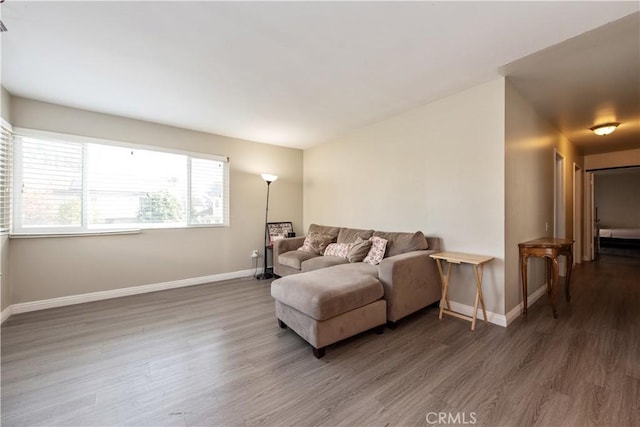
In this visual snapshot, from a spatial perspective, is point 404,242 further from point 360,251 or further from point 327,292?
point 327,292

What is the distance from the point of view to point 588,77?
98.3 inches

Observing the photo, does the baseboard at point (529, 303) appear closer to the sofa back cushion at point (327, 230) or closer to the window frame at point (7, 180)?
the sofa back cushion at point (327, 230)

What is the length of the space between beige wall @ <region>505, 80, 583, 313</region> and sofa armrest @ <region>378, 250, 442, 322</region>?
2.28 ft

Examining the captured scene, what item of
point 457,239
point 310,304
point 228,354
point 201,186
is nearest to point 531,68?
point 457,239

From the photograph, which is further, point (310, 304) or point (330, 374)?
point (310, 304)

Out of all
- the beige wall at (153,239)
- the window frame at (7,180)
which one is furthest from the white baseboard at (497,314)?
the window frame at (7,180)

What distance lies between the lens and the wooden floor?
1442 mm

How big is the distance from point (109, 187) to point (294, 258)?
2656mm

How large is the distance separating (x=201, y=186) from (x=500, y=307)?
4284 millimetres

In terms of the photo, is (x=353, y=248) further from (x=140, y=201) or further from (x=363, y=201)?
(x=140, y=201)

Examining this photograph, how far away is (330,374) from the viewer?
5.89 feet

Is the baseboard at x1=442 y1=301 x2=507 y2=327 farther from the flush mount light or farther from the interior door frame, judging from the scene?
the interior door frame

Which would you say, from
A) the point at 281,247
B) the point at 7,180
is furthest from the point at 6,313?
the point at 281,247

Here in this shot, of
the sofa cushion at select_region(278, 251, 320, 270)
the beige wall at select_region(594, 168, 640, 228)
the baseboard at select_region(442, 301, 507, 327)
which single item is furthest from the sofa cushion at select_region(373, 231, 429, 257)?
the beige wall at select_region(594, 168, 640, 228)
